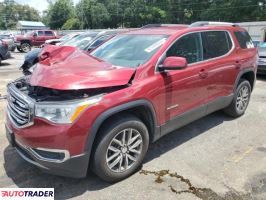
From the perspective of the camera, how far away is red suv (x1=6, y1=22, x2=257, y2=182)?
128 inches

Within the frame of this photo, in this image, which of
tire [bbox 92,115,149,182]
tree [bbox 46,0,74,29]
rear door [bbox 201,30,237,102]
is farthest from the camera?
tree [bbox 46,0,74,29]

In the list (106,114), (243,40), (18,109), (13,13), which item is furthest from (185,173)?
(13,13)

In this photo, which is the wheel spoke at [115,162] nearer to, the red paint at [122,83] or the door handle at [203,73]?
the red paint at [122,83]

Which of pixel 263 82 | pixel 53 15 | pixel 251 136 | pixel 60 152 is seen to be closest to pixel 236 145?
pixel 251 136

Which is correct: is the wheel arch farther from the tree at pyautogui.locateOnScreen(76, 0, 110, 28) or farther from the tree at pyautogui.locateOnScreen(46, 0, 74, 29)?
the tree at pyautogui.locateOnScreen(46, 0, 74, 29)

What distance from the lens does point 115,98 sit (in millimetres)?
3467

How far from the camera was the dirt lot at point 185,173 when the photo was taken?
139 inches

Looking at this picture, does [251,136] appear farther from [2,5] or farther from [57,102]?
[2,5]

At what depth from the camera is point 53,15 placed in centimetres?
8738

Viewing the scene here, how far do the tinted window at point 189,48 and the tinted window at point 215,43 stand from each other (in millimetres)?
147

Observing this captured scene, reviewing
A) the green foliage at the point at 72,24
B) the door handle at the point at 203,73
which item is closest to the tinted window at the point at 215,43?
the door handle at the point at 203,73

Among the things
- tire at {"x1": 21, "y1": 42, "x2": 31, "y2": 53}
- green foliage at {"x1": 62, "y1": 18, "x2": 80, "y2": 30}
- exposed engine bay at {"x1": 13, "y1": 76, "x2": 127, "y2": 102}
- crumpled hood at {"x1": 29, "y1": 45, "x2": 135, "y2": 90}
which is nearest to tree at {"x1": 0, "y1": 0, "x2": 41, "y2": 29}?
green foliage at {"x1": 62, "y1": 18, "x2": 80, "y2": 30}

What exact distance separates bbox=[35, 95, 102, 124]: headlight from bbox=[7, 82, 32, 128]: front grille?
165 mm

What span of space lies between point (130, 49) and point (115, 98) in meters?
1.25
